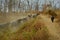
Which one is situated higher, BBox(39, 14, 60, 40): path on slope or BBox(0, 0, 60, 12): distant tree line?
BBox(0, 0, 60, 12): distant tree line

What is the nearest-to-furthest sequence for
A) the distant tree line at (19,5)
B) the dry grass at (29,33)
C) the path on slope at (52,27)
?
the dry grass at (29,33), the path on slope at (52,27), the distant tree line at (19,5)

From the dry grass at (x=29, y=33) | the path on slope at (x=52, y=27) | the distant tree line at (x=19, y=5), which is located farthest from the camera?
the distant tree line at (x=19, y=5)

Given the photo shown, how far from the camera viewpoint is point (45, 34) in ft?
14.0

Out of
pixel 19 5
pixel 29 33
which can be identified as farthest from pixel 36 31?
pixel 19 5

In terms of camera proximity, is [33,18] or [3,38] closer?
[3,38]

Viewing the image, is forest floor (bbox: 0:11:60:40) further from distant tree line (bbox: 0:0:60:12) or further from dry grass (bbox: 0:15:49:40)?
distant tree line (bbox: 0:0:60:12)

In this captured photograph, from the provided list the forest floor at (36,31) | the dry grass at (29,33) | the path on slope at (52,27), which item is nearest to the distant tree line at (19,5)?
the path on slope at (52,27)

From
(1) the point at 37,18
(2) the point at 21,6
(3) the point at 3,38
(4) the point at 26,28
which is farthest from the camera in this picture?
(2) the point at 21,6

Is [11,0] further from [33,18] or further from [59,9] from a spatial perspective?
[59,9]

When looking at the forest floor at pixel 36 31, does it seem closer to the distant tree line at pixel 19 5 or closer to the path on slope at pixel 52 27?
the path on slope at pixel 52 27

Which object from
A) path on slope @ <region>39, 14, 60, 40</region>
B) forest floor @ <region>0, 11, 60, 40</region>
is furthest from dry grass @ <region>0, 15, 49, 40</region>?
path on slope @ <region>39, 14, 60, 40</region>

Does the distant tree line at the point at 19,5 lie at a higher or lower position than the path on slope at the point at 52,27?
higher

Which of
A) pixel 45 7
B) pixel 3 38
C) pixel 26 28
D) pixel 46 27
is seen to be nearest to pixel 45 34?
pixel 46 27

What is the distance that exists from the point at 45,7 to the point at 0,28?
5.25 ft
